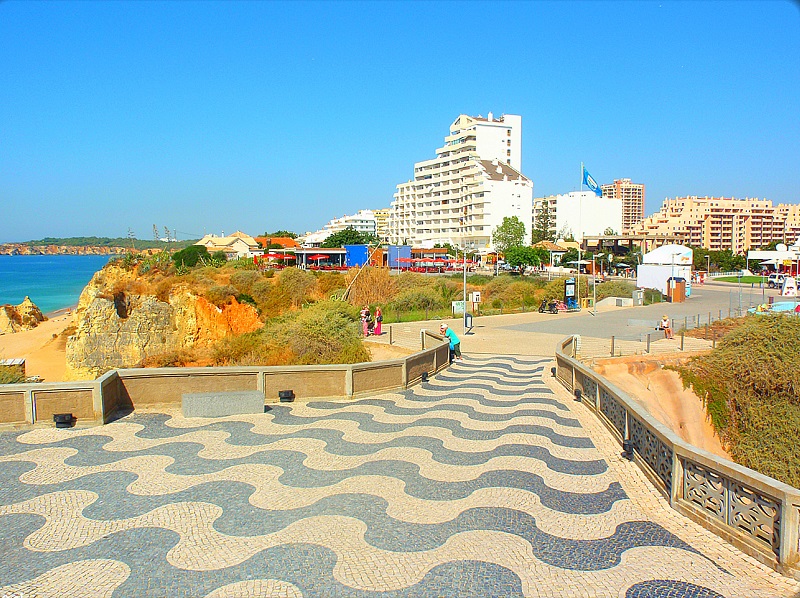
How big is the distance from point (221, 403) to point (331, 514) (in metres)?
5.11

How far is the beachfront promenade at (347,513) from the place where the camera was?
5453mm

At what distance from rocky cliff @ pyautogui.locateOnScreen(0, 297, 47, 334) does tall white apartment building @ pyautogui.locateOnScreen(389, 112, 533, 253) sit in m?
61.0

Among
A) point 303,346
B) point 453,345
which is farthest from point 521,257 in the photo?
point 303,346

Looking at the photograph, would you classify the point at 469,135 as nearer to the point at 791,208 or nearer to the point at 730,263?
the point at 730,263

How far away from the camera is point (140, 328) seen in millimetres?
31891

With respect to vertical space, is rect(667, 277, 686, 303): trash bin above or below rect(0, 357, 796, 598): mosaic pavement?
above

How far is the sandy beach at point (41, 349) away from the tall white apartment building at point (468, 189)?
61905mm

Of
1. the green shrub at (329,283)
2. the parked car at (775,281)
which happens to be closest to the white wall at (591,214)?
the parked car at (775,281)

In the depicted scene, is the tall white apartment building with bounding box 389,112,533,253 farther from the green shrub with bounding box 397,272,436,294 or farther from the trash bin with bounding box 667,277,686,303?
the trash bin with bounding box 667,277,686,303

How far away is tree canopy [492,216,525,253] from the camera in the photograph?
3504 inches

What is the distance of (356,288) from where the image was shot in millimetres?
38562

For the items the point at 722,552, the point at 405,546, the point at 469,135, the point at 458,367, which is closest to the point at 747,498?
the point at 722,552

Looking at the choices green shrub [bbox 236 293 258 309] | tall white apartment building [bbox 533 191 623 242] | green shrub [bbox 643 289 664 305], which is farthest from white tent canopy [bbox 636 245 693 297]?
tall white apartment building [bbox 533 191 623 242]

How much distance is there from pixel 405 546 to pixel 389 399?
22.1 feet
